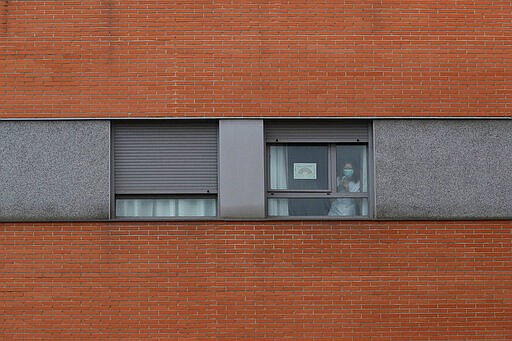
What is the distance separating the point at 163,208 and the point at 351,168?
8.38 feet

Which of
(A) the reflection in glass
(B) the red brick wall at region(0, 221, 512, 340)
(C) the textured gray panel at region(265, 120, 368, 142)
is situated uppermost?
(C) the textured gray panel at region(265, 120, 368, 142)

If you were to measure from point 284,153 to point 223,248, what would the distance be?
151cm

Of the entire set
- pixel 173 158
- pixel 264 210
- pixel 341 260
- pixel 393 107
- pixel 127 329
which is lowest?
pixel 127 329

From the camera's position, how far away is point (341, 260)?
364 inches

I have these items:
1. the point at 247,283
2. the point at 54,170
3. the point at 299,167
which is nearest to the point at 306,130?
the point at 299,167

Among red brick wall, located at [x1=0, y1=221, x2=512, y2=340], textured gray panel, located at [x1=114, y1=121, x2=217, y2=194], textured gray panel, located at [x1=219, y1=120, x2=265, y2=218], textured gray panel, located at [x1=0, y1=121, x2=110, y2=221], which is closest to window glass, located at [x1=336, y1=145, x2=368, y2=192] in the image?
red brick wall, located at [x1=0, y1=221, x2=512, y2=340]

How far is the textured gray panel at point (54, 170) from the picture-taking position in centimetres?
932

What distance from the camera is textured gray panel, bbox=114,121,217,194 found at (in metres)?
9.50

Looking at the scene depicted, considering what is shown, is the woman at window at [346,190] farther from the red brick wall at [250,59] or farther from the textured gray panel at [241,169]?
the textured gray panel at [241,169]

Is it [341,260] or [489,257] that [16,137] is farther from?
[489,257]

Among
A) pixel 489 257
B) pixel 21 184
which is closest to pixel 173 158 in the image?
pixel 21 184

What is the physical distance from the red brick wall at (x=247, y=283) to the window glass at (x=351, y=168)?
0.67 metres

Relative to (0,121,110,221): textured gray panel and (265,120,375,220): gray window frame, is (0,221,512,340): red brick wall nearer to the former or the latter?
(0,121,110,221): textured gray panel

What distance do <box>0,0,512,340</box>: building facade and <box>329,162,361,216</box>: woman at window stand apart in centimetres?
3
